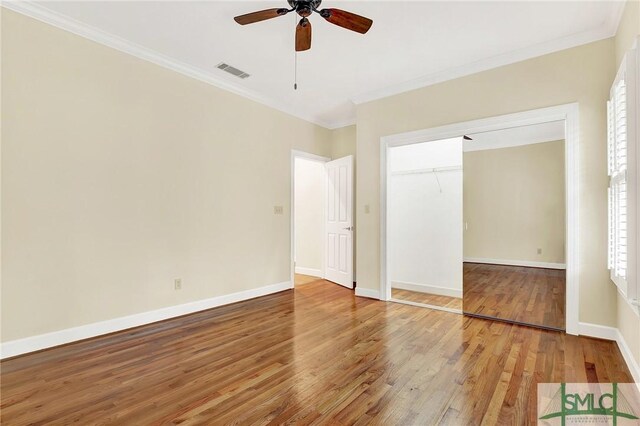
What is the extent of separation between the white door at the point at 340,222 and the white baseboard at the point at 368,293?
0.51 meters

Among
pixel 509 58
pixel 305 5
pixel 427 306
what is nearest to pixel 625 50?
pixel 509 58

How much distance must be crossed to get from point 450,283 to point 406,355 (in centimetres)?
218

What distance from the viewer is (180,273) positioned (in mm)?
3623

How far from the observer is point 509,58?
3395mm

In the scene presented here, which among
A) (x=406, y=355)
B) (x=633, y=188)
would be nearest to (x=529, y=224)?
(x=633, y=188)

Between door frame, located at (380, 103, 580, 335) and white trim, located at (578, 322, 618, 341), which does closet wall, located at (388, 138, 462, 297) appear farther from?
white trim, located at (578, 322, 618, 341)

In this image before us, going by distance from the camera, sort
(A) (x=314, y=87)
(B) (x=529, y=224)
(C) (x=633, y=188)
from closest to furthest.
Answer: (C) (x=633, y=188)
(B) (x=529, y=224)
(A) (x=314, y=87)

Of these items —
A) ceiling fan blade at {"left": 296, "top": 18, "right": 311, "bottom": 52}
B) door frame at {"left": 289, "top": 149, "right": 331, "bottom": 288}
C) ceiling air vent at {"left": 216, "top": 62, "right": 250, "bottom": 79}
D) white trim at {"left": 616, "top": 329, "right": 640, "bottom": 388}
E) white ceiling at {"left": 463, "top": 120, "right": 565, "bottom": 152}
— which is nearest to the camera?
white trim at {"left": 616, "top": 329, "right": 640, "bottom": 388}

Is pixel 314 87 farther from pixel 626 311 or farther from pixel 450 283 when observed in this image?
pixel 626 311

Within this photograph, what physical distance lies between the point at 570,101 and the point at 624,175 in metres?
1.39

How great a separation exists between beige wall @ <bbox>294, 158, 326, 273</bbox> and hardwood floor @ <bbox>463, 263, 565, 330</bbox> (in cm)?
286

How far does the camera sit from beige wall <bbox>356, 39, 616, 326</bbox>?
2910 mm

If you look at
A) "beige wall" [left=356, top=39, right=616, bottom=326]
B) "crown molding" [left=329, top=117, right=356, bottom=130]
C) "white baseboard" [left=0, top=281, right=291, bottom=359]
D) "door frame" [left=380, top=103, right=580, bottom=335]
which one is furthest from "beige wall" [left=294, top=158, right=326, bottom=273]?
"door frame" [left=380, top=103, right=580, bottom=335]

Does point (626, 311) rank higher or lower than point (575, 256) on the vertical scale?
lower
